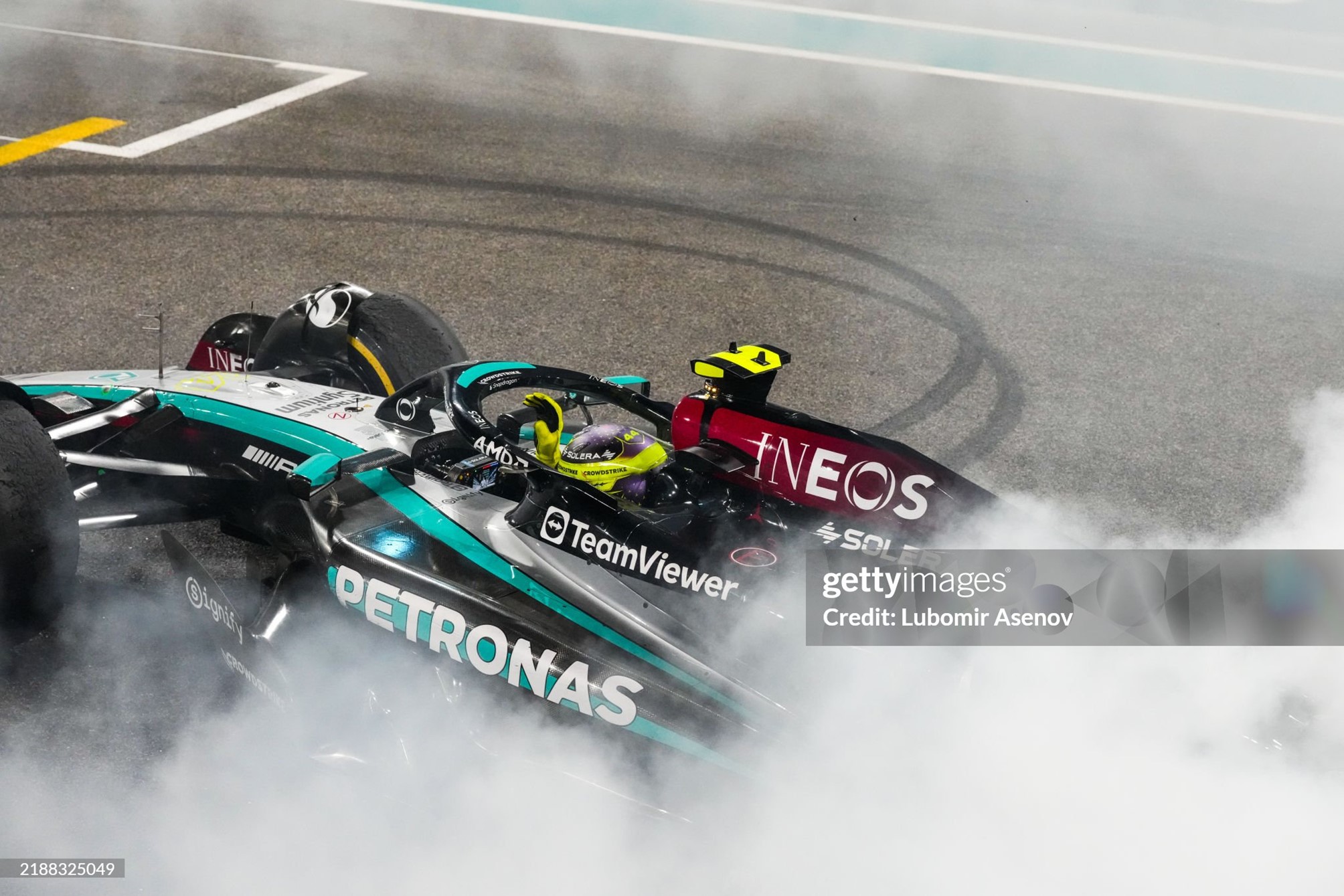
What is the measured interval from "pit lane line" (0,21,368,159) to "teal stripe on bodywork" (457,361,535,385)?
5.31 m

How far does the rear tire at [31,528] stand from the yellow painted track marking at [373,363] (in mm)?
1227

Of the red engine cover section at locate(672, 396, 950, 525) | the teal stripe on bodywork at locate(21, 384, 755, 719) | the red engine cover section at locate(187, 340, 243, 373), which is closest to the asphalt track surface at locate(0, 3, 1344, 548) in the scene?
the red engine cover section at locate(187, 340, 243, 373)

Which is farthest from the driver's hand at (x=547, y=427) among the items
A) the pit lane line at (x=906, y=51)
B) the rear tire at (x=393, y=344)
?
the pit lane line at (x=906, y=51)

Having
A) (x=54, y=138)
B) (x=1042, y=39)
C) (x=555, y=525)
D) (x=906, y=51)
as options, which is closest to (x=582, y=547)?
(x=555, y=525)

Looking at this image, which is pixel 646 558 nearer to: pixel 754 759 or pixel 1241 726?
pixel 754 759

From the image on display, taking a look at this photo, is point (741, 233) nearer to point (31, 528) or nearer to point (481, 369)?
point (481, 369)

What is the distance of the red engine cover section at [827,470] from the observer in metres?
3.40

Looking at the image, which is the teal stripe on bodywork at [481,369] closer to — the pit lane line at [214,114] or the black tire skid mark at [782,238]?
the black tire skid mark at [782,238]

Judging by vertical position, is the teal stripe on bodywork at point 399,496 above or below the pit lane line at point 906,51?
below

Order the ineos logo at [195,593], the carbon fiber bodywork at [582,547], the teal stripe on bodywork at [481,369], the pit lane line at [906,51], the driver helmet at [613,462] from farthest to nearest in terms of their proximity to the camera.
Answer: the pit lane line at [906,51] < the teal stripe on bodywork at [481,369] < the ineos logo at [195,593] < the driver helmet at [613,462] < the carbon fiber bodywork at [582,547]

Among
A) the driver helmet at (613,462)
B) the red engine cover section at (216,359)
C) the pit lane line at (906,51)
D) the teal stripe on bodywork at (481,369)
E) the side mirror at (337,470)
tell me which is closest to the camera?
the driver helmet at (613,462)

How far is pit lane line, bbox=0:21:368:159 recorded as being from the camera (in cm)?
838

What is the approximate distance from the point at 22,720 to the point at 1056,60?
1085 cm

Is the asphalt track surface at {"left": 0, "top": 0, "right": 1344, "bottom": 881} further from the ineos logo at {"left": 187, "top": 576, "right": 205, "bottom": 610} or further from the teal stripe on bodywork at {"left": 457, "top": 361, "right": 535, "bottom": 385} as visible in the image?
the teal stripe on bodywork at {"left": 457, "top": 361, "right": 535, "bottom": 385}
